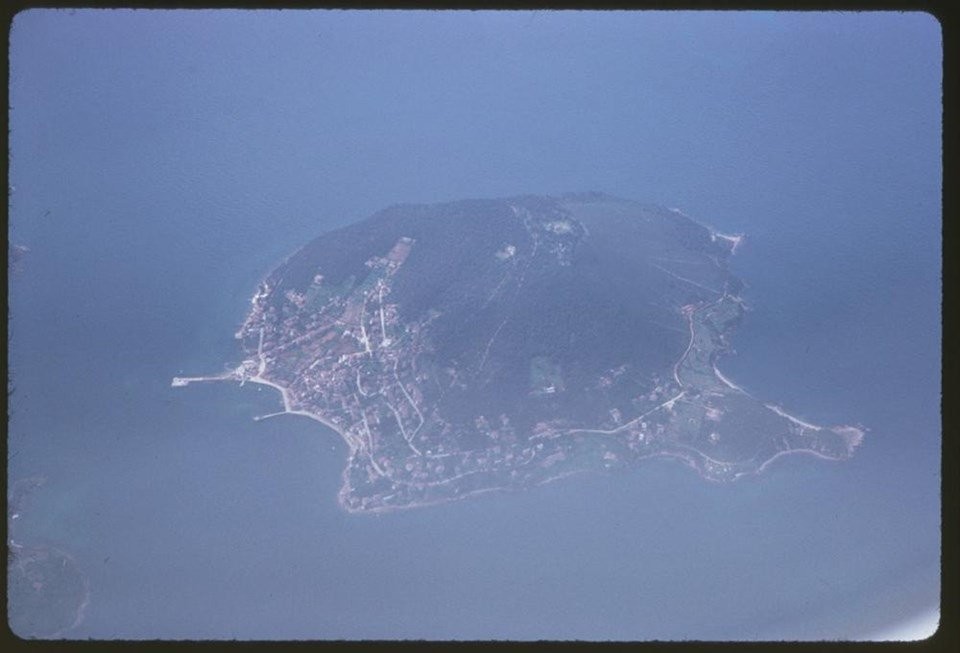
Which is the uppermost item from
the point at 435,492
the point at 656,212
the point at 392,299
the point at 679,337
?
the point at 656,212

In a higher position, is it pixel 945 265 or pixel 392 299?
pixel 392 299

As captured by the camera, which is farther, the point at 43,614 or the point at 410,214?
the point at 410,214

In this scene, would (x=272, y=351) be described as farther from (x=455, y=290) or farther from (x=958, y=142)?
(x=958, y=142)

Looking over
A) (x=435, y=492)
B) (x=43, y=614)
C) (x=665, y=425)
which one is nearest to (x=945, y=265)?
(x=665, y=425)

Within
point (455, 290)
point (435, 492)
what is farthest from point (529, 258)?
point (435, 492)

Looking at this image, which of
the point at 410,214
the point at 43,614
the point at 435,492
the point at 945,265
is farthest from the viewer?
the point at 410,214

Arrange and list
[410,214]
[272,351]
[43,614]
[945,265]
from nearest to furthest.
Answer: [945,265] < [43,614] < [272,351] < [410,214]
